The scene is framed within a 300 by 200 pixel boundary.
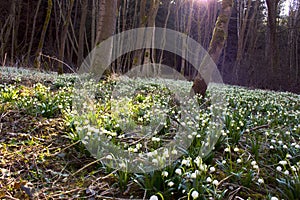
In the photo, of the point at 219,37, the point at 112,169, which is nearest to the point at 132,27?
the point at 219,37

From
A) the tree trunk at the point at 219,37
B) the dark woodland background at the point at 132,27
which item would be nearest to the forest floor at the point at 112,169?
the tree trunk at the point at 219,37

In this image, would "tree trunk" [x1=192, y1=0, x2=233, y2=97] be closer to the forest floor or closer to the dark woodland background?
the forest floor

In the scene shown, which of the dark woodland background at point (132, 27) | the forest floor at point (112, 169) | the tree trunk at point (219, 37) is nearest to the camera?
the forest floor at point (112, 169)

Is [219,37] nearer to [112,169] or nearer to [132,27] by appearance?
[112,169]

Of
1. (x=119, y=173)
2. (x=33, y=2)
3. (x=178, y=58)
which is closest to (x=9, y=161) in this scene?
(x=119, y=173)

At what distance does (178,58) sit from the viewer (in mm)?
31625

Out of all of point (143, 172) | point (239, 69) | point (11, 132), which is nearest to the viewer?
point (143, 172)

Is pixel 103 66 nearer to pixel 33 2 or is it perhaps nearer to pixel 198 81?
pixel 198 81

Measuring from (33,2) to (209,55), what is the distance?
810 inches

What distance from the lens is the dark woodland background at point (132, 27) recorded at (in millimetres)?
13680

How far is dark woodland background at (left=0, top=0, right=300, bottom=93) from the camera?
44.9 feet

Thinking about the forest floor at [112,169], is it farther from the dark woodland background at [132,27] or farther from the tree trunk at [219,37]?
the dark woodland background at [132,27]

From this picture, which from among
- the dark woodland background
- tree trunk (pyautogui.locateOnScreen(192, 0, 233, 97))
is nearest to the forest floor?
tree trunk (pyautogui.locateOnScreen(192, 0, 233, 97))

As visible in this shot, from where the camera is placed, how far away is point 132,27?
23.7 m
